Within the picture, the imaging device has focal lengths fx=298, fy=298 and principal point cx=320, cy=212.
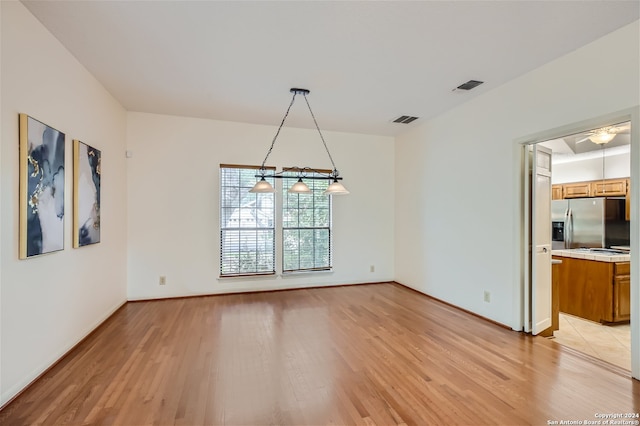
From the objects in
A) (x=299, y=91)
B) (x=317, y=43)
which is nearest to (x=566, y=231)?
(x=299, y=91)

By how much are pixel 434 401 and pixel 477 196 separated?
9.08 ft

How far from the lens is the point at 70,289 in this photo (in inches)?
115

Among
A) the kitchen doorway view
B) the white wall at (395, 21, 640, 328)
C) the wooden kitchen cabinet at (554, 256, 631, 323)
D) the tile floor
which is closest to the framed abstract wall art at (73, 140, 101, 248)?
the white wall at (395, 21, 640, 328)

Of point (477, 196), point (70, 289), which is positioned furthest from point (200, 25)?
point (477, 196)

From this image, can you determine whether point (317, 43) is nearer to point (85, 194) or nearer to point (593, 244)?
point (85, 194)

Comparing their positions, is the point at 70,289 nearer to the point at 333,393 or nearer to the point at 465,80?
the point at 333,393

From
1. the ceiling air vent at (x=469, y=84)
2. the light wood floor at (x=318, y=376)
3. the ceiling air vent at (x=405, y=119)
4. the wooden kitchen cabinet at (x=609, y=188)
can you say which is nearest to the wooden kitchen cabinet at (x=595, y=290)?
the light wood floor at (x=318, y=376)

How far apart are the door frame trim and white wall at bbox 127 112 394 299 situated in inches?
110

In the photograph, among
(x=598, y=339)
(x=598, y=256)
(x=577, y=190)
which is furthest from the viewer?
(x=577, y=190)

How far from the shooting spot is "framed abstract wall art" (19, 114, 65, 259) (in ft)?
7.22

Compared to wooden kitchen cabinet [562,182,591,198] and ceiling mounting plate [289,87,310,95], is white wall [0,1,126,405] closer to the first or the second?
ceiling mounting plate [289,87,310,95]

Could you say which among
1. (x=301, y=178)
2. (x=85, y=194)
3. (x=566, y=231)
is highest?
(x=301, y=178)

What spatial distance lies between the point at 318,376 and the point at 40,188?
2735mm

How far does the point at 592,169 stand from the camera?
5543 millimetres
